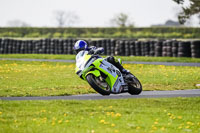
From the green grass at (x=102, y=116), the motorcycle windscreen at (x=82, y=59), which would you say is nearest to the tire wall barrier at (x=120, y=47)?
the motorcycle windscreen at (x=82, y=59)

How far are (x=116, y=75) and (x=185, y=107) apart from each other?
2701 mm

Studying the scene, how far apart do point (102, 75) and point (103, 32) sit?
183ft

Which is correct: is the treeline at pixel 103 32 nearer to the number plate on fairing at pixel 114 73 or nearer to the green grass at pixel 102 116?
the number plate on fairing at pixel 114 73

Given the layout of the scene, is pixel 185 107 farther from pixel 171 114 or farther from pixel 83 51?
pixel 83 51

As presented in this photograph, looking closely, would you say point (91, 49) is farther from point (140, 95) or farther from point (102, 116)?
point (102, 116)

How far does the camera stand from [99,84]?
14555 mm

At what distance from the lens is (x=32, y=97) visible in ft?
49.4

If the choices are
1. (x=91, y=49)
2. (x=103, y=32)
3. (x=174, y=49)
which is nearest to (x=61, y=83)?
(x=91, y=49)

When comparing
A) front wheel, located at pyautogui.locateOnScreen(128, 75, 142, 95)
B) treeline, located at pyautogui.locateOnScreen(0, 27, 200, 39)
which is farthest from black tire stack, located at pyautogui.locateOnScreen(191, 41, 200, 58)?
treeline, located at pyautogui.locateOnScreen(0, 27, 200, 39)

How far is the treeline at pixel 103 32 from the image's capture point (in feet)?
213

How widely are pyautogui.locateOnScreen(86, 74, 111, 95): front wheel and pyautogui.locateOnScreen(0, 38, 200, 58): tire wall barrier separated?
18870mm

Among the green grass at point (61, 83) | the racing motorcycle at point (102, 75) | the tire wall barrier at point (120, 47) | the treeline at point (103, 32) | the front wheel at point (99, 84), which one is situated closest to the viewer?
the front wheel at point (99, 84)

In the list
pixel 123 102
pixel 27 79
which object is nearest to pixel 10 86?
pixel 27 79

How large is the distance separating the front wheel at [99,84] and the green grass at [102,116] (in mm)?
701
